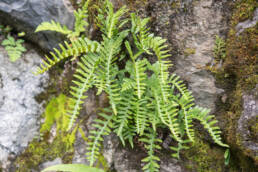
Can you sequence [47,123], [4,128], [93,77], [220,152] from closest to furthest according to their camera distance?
[93,77] → [220,152] → [4,128] → [47,123]

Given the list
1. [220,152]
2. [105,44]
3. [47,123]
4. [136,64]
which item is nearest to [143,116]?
[136,64]

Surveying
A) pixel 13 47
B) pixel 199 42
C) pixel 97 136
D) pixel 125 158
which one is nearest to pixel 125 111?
pixel 97 136

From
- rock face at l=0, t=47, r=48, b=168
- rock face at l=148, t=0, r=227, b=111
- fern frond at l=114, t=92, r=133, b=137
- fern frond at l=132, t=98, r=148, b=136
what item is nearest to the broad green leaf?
fern frond at l=114, t=92, r=133, b=137

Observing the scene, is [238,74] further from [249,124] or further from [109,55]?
[109,55]

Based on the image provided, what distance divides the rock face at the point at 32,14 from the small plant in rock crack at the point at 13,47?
147mm

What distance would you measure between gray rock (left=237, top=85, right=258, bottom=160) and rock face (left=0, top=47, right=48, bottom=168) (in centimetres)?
217

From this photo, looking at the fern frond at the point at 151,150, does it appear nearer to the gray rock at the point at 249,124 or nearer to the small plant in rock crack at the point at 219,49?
the gray rock at the point at 249,124

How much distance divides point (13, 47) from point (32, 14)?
0.44 meters

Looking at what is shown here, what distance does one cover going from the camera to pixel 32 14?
2.23 m

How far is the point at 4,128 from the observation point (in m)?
2.18

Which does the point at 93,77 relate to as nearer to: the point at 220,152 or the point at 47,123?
the point at 47,123

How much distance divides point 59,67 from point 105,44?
3.05ft

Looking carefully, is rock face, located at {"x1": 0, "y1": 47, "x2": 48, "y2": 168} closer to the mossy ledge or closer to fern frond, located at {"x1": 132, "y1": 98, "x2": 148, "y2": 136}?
fern frond, located at {"x1": 132, "y1": 98, "x2": 148, "y2": 136}

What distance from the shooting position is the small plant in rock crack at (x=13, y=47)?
220cm
